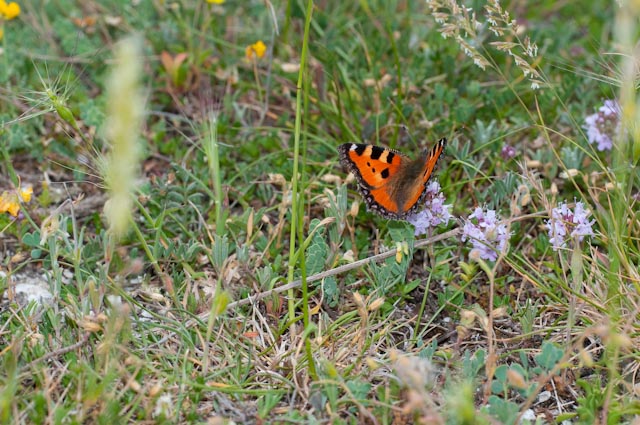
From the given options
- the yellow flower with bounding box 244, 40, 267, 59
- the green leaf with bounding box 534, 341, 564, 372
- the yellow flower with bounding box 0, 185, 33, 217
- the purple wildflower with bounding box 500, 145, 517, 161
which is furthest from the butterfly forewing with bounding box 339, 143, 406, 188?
the yellow flower with bounding box 0, 185, 33, 217

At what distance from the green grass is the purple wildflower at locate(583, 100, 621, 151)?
101mm

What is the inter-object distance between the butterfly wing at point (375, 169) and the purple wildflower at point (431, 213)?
102 mm

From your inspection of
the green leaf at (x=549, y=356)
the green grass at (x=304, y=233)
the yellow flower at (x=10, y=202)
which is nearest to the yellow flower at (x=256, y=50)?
the green grass at (x=304, y=233)

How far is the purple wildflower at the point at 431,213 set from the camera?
292 centimetres

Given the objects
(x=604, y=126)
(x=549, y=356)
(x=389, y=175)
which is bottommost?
(x=549, y=356)

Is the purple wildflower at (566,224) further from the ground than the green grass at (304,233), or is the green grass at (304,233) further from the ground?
the purple wildflower at (566,224)

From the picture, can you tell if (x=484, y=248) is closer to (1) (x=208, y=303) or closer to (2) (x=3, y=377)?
(1) (x=208, y=303)

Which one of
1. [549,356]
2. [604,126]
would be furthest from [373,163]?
[604,126]

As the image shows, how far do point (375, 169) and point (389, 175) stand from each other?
62 millimetres

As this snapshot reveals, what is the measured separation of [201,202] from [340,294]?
0.91 metres

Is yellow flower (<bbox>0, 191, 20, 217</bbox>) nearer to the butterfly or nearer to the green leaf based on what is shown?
the butterfly

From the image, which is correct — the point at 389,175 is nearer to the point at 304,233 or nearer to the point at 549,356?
the point at 304,233

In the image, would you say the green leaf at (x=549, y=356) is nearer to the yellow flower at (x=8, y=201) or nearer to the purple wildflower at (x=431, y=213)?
the purple wildflower at (x=431, y=213)

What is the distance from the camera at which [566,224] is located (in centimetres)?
286
